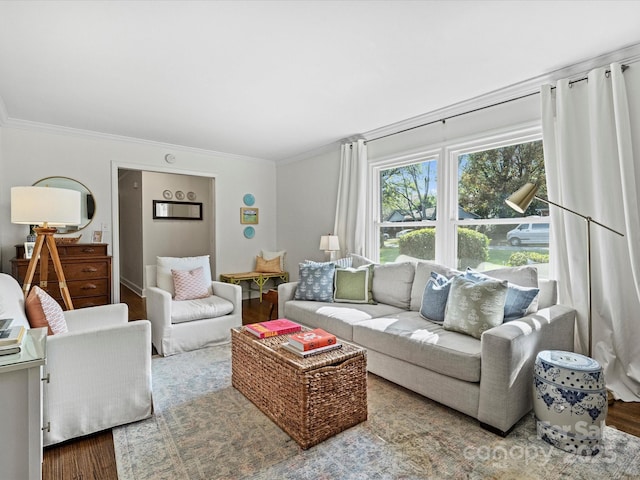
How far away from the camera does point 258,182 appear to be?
5.80 m

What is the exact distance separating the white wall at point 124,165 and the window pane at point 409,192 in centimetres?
235

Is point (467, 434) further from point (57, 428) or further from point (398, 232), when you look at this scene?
point (398, 232)

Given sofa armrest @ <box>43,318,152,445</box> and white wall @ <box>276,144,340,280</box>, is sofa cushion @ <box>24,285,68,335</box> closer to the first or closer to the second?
sofa armrest @ <box>43,318,152,445</box>

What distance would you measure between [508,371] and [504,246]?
1628 mm

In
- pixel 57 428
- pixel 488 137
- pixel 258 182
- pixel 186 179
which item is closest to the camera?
pixel 57 428

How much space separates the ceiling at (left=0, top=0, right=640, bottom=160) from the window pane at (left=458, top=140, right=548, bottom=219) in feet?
1.99

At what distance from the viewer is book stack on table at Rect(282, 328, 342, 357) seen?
2035 mm

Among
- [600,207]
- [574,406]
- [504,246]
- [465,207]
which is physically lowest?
[574,406]

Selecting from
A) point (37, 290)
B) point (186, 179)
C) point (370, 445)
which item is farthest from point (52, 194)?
point (186, 179)

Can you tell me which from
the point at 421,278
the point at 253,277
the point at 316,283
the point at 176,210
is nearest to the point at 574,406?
the point at 421,278

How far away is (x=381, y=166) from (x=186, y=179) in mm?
4092

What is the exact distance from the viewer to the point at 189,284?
3.66 m

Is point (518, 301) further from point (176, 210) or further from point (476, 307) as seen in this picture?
point (176, 210)

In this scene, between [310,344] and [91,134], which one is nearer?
[310,344]
